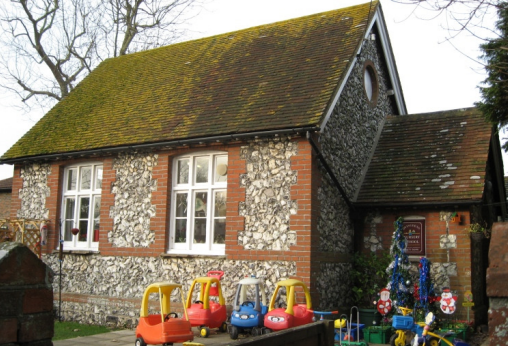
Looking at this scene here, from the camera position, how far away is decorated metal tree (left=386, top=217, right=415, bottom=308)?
1064cm

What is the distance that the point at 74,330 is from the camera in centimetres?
1241

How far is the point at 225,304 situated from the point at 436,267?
4746 mm

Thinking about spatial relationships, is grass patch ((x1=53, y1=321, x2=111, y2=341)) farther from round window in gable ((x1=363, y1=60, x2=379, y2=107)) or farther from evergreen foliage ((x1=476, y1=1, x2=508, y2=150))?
evergreen foliage ((x1=476, y1=1, x2=508, y2=150))

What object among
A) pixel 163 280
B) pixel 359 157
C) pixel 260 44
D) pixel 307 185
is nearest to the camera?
pixel 307 185

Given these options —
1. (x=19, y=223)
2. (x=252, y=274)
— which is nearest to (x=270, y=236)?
(x=252, y=274)

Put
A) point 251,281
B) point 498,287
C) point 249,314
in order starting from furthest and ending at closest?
1. point 251,281
2. point 249,314
3. point 498,287

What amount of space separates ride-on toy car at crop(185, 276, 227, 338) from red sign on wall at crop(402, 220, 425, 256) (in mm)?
4466

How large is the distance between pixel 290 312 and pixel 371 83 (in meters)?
8.21

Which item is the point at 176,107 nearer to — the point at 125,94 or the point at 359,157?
the point at 125,94

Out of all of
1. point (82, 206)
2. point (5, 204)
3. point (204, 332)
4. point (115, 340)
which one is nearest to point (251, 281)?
point (204, 332)

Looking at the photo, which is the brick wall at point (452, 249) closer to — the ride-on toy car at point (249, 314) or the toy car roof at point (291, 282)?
the toy car roof at point (291, 282)

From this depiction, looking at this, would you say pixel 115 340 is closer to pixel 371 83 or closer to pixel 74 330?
pixel 74 330

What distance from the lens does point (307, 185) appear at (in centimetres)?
1075

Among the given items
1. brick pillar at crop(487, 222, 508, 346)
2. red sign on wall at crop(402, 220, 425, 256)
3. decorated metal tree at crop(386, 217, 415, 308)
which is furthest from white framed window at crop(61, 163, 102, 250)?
brick pillar at crop(487, 222, 508, 346)
